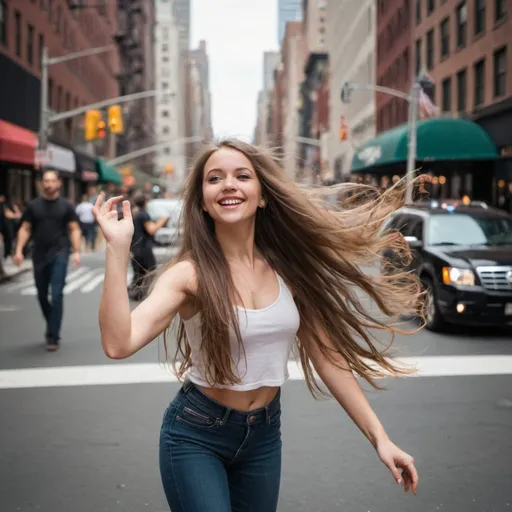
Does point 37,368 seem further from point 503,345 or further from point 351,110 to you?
point 351,110

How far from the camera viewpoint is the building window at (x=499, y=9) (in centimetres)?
3053

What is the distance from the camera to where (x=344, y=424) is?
6.76m

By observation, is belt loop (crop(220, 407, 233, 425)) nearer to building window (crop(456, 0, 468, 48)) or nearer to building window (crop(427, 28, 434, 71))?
building window (crop(456, 0, 468, 48))

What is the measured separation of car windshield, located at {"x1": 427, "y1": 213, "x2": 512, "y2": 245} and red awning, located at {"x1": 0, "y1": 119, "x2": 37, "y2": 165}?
19696 millimetres

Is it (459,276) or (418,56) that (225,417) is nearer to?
(459,276)

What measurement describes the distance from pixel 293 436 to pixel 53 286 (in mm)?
5014

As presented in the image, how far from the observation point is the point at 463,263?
11391 millimetres

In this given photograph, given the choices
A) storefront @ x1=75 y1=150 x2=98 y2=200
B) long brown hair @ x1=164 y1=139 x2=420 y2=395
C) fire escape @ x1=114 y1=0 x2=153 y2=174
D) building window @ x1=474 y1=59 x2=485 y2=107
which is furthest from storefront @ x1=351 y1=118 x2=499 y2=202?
fire escape @ x1=114 y1=0 x2=153 y2=174

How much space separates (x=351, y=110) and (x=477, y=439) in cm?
7432

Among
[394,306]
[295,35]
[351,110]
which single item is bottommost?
[394,306]

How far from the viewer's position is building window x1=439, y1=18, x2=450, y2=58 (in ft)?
127

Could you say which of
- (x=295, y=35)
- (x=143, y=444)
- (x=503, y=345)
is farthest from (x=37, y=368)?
(x=295, y=35)

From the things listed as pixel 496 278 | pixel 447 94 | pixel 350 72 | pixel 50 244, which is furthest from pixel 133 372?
pixel 350 72

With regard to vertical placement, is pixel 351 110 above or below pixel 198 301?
above
